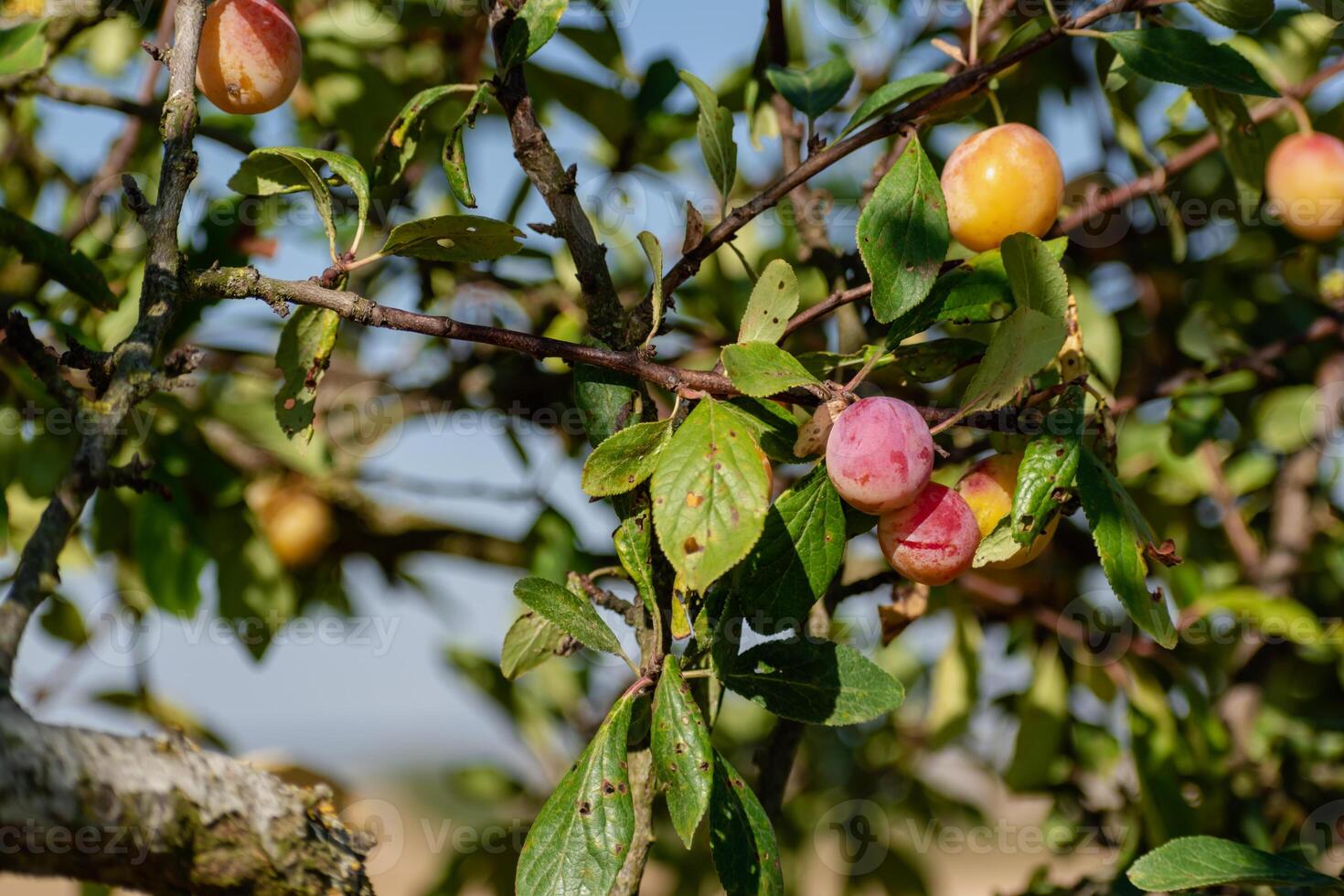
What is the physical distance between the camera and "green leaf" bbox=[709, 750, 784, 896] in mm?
770

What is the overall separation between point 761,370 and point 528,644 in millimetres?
345

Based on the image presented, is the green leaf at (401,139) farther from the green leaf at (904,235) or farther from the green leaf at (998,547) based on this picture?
the green leaf at (998,547)

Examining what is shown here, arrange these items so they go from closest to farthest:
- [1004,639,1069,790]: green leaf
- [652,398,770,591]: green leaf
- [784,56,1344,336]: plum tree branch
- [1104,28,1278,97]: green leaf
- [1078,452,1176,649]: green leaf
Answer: [652,398,770,591]: green leaf, [1078,452,1176,649]: green leaf, [1104,28,1278,97]: green leaf, [784,56,1344,336]: plum tree branch, [1004,639,1069,790]: green leaf

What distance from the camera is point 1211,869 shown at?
876 millimetres

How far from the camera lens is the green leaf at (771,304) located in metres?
0.83

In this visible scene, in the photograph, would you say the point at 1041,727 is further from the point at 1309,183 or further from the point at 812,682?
the point at 812,682

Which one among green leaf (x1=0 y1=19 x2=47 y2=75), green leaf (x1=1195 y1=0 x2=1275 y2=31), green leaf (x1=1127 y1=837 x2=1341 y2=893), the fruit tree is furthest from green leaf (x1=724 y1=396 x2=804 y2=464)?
green leaf (x1=0 y1=19 x2=47 y2=75)

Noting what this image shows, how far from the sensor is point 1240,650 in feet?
5.69

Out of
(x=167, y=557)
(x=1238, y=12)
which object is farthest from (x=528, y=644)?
(x=1238, y=12)

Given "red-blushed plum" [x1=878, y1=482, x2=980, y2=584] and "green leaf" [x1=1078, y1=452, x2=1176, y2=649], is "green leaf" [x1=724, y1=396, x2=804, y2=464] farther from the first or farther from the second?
"green leaf" [x1=1078, y1=452, x2=1176, y2=649]

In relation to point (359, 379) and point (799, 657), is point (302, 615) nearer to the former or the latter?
point (359, 379)

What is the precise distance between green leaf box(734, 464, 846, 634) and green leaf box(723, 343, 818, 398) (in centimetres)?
8

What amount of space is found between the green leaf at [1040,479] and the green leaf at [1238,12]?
0.47 m

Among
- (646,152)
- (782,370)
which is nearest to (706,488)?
(782,370)
